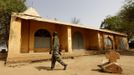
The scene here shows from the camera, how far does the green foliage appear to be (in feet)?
71.4

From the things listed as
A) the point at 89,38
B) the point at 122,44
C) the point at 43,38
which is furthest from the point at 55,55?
the point at 122,44

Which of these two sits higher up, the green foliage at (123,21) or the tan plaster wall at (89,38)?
the green foliage at (123,21)

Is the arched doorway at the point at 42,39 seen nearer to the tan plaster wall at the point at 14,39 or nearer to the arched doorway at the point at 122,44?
the tan plaster wall at the point at 14,39

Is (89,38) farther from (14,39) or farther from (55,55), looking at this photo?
(55,55)

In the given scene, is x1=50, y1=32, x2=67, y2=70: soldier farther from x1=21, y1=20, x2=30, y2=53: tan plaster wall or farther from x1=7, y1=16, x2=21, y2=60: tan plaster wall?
x1=21, y1=20, x2=30, y2=53: tan plaster wall

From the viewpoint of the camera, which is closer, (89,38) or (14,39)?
(14,39)

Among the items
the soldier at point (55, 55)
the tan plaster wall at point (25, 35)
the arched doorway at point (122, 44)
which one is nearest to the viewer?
the soldier at point (55, 55)

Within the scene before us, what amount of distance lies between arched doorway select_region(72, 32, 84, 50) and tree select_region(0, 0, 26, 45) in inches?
260

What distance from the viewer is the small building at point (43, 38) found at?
12.9m

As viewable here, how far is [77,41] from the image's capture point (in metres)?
21.2

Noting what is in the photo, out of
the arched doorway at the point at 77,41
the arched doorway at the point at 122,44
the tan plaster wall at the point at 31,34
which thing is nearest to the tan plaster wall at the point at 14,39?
the tan plaster wall at the point at 31,34

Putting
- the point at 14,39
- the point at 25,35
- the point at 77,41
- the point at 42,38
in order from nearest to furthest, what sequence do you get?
the point at 14,39 < the point at 25,35 < the point at 42,38 < the point at 77,41

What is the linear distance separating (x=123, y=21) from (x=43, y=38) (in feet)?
42.6

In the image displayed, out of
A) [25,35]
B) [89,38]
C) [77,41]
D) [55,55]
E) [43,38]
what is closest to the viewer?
[55,55]
